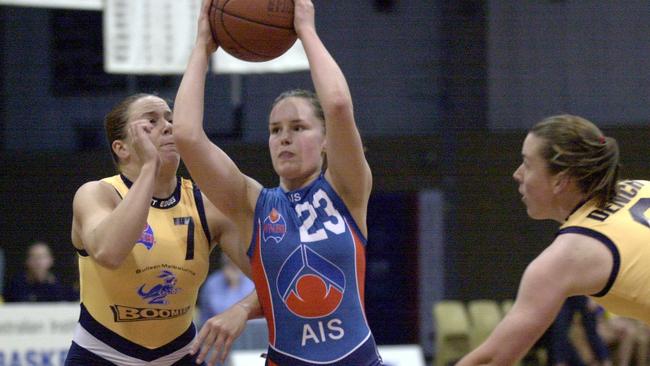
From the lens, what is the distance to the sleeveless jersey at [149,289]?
3516 mm

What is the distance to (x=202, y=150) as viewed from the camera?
124 inches

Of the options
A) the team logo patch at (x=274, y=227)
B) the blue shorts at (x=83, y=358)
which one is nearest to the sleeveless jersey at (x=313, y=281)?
the team logo patch at (x=274, y=227)

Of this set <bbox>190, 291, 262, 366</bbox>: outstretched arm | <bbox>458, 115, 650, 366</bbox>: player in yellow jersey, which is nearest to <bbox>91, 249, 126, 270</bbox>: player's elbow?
<bbox>190, 291, 262, 366</bbox>: outstretched arm

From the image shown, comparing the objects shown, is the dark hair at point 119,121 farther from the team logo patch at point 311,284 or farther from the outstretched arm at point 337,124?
the team logo patch at point 311,284

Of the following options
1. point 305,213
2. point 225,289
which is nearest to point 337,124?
point 305,213

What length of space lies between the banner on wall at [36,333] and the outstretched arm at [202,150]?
4.19m

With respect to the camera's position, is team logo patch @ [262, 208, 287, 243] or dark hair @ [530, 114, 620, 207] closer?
dark hair @ [530, 114, 620, 207]

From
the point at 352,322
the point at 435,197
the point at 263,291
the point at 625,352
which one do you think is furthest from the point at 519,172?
the point at 435,197

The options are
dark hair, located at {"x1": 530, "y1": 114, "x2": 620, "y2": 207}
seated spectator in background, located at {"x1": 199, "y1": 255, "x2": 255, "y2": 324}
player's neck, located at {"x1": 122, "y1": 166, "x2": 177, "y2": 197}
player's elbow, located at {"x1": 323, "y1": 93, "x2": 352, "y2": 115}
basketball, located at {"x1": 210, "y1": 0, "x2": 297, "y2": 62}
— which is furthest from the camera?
seated spectator in background, located at {"x1": 199, "y1": 255, "x2": 255, "y2": 324}

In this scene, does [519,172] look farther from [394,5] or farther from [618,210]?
[394,5]

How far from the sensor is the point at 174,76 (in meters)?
10.8

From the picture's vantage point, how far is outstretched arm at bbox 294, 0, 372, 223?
3076 millimetres

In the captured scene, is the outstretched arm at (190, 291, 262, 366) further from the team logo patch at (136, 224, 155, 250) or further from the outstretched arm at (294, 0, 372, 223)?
the outstretched arm at (294, 0, 372, 223)

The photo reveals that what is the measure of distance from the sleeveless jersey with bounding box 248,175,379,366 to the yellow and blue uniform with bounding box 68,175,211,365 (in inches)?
17.7
